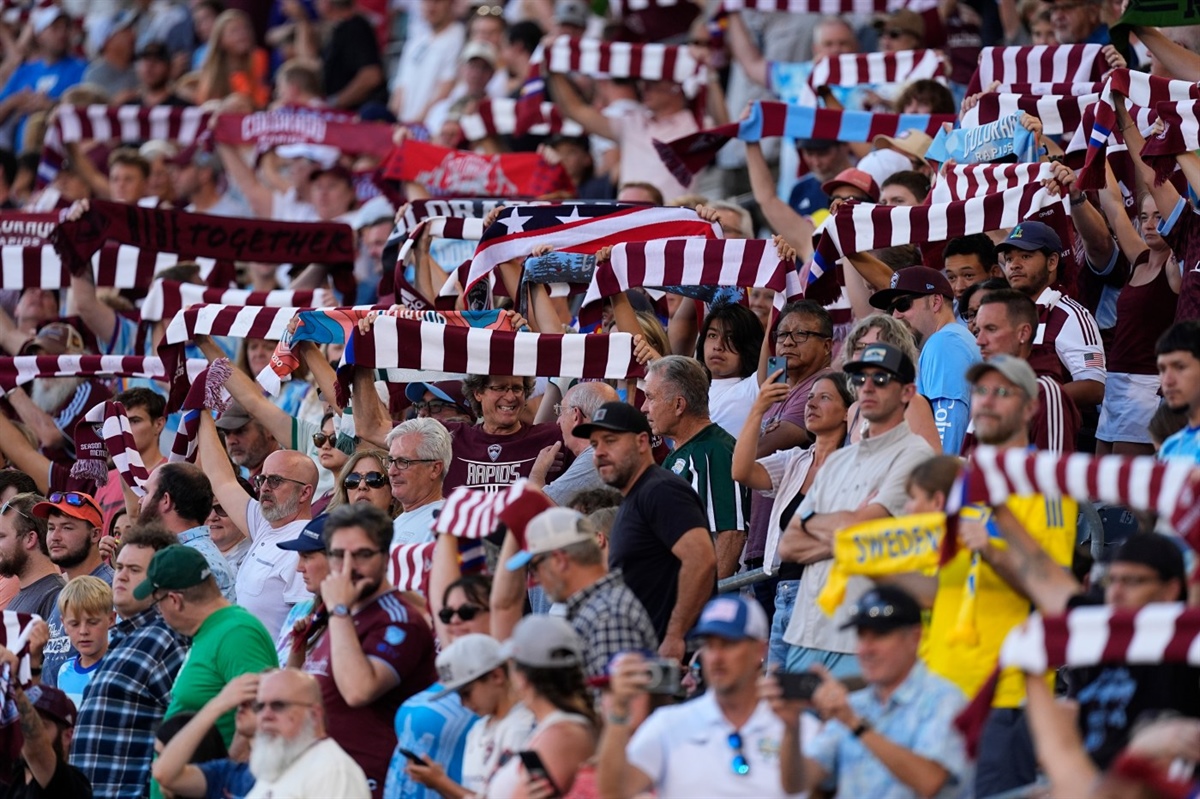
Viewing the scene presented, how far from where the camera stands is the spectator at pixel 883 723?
269 inches

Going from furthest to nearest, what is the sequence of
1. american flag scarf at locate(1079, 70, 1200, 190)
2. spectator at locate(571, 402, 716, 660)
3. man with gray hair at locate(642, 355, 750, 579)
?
american flag scarf at locate(1079, 70, 1200, 190) < man with gray hair at locate(642, 355, 750, 579) < spectator at locate(571, 402, 716, 660)

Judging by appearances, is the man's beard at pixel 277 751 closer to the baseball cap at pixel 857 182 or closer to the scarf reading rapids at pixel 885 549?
the scarf reading rapids at pixel 885 549

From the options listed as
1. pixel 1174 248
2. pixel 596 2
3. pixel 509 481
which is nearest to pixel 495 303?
pixel 509 481

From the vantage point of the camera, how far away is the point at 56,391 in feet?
47.8

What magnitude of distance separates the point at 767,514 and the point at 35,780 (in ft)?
12.2

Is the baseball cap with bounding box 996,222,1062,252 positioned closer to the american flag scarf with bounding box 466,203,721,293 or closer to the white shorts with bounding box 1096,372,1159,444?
the white shorts with bounding box 1096,372,1159,444

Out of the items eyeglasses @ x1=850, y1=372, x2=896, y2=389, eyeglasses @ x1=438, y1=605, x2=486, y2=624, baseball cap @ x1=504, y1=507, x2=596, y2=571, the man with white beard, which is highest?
eyeglasses @ x1=850, y1=372, x2=896, y2=389

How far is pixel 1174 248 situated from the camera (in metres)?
11.0

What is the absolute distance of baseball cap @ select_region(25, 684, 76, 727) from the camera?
966 centimetres

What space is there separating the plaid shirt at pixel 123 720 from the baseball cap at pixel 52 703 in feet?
0.53

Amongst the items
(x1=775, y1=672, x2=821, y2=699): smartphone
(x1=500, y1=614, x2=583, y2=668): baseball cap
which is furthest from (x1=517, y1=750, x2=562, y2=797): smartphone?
(x1=775, y1=672, x2=821, y2=699): smartphone

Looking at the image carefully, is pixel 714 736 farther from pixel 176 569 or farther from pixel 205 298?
pixel 205 298

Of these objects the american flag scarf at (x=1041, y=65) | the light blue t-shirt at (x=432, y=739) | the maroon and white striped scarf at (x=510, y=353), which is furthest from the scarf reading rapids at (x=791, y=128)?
the light blue t-shirt at (x=432, y=739)

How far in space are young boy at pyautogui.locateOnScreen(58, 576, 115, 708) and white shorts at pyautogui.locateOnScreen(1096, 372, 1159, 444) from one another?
17.3 ft
